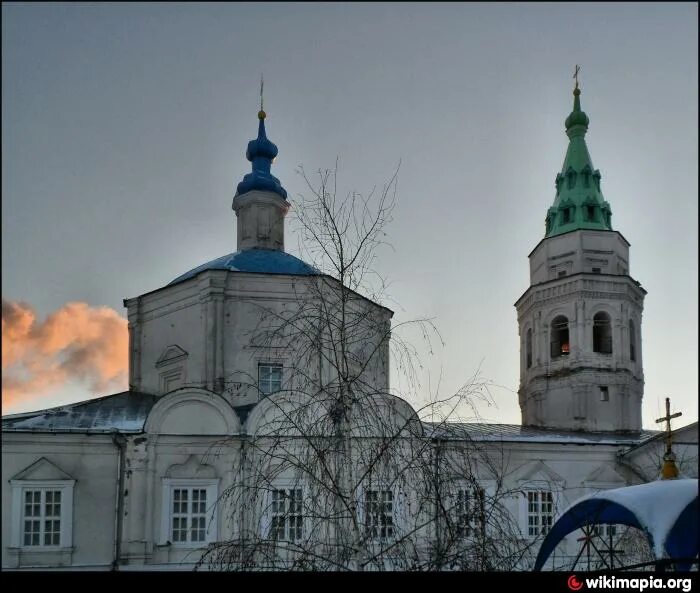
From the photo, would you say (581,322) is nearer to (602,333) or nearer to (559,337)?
(602,333)

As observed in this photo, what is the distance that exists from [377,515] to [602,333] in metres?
20.7

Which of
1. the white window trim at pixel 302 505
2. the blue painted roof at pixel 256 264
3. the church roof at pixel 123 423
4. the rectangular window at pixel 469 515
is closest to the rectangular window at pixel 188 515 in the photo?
the white window trim at pixel 302 505

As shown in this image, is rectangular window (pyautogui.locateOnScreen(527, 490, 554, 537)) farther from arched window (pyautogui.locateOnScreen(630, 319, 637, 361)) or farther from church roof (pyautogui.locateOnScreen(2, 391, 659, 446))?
arched window (pyautogui.locateOnScreen(630, 319, 637, 361))

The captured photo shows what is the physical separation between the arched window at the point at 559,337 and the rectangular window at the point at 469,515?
19.7 m

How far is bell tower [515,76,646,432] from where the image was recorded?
29141 mm

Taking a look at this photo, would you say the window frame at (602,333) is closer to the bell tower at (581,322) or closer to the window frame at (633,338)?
the bell tower at (581,322)

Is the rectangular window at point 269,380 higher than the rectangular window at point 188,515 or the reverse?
higher

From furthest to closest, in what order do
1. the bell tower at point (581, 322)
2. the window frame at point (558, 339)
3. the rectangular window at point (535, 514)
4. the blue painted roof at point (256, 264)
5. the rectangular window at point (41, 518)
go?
the window frame at point (558, 339)
the bell tower at point (581, 322)
the blue painted roof at point (256, 264)
the rectangular window at point (535, 514)
the rectangular window at point (41, 518)

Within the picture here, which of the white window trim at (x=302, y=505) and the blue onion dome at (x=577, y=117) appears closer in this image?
the white window trim at (x=302, y=505)

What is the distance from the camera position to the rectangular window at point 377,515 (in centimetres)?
1068

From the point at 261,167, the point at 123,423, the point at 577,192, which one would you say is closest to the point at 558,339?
the point at 577,192
